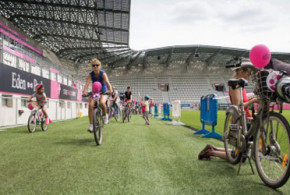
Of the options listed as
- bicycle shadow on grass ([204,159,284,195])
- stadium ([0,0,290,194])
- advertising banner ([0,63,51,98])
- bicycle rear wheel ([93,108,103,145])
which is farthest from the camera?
advertising banner ([0,63,51,98])

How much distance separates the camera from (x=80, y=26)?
113 ft

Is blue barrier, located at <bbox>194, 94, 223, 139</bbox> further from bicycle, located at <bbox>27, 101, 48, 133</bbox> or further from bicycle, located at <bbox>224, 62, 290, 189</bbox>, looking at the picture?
bicycle, located at <bbox>27, 101, 48, 133</bbox>

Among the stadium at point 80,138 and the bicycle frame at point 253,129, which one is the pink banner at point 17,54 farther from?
the bicycle frame at point 253,129

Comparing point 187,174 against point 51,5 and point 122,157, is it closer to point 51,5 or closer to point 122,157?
point 122,157

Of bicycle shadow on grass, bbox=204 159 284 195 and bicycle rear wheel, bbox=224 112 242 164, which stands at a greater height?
bicycle rear wheel, bbox=224 112 242 164

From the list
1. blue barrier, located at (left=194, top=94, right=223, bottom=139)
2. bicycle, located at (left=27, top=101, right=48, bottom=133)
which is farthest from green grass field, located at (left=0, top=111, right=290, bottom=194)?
bicycle, located at (left=27, top=101, right=48, bottom=133)

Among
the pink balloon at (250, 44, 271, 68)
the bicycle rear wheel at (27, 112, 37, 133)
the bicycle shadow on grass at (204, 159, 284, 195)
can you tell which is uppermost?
the pink balloon at (250, 44, 271, 68)

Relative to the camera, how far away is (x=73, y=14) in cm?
3061

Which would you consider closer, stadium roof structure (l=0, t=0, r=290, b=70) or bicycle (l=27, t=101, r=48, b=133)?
bicycle (l=27, t=101, r=48, b=133)

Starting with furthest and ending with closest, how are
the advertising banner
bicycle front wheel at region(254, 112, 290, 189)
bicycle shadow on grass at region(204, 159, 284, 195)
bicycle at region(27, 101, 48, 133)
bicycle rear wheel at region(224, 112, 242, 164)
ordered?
the advertising banner → bicycle at region(27, 101, 48, 133) → bicycle rear wheel at region(224, 112, 242, 164) → bicycle shadow on grass at region(204, 159, 284, 195) → bicycle front wheel at region(254, 112, 290, 189)

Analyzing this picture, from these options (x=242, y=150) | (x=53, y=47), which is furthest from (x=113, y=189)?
(x=53, y=47)

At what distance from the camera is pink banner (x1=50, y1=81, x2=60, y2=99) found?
12922 mm

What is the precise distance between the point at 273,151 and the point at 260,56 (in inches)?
41.1

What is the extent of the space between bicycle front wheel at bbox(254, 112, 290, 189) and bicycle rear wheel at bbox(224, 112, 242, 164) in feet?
1.54
